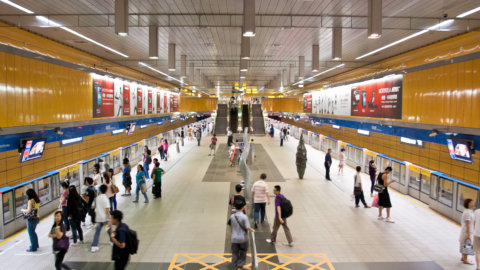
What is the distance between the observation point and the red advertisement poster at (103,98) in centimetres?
1471

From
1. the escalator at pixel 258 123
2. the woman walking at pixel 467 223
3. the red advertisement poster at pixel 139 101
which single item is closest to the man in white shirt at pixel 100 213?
the woman walking at pixel 467 223

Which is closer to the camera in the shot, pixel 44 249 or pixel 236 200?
pixel 236 200

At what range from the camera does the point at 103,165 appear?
507 inches

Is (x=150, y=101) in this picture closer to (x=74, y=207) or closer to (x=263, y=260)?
(x=74, y=207)

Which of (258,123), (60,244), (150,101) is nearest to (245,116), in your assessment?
(258,123)

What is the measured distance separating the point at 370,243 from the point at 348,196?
4019 millimetres

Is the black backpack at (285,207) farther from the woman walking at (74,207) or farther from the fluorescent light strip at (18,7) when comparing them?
the fluorescent light strip at (18,7)

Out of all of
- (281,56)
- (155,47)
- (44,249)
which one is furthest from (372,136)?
(44,249)

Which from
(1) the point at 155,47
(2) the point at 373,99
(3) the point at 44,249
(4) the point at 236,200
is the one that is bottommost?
(3) the point at 44,249

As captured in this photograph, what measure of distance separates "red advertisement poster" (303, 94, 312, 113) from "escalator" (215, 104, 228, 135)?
924cm

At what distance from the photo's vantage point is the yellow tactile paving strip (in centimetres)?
577

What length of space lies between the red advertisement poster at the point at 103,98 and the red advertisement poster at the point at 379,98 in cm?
1428

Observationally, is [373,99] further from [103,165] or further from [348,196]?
[103,165]

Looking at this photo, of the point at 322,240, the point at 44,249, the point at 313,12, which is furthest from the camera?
the point at 313,12
